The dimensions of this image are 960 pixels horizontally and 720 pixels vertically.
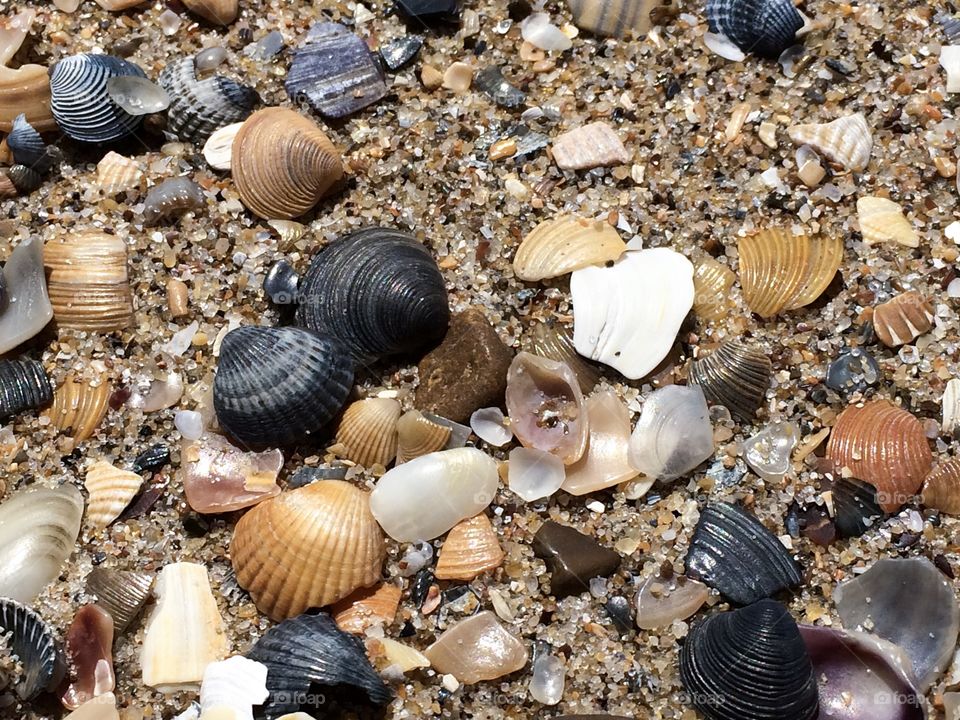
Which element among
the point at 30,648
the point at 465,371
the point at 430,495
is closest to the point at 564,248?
the point at 465,371

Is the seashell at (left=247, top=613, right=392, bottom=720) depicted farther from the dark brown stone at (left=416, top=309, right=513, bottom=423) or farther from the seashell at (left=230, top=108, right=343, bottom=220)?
the seashell at (left=230, top=108, right=343, bottom=220)

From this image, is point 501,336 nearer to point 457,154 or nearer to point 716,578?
point 457,154

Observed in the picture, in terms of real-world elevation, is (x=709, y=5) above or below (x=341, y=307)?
above

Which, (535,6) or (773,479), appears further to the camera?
(535,6)

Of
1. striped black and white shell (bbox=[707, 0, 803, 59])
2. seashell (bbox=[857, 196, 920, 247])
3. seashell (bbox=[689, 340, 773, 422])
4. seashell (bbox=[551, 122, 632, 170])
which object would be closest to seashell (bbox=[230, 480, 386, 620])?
seashell (bbox=[689, 340, 773, 422])

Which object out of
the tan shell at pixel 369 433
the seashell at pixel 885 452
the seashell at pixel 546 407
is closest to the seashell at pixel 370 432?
the tan shell at pixel 369 433

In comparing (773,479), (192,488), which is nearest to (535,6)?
(773,479)
